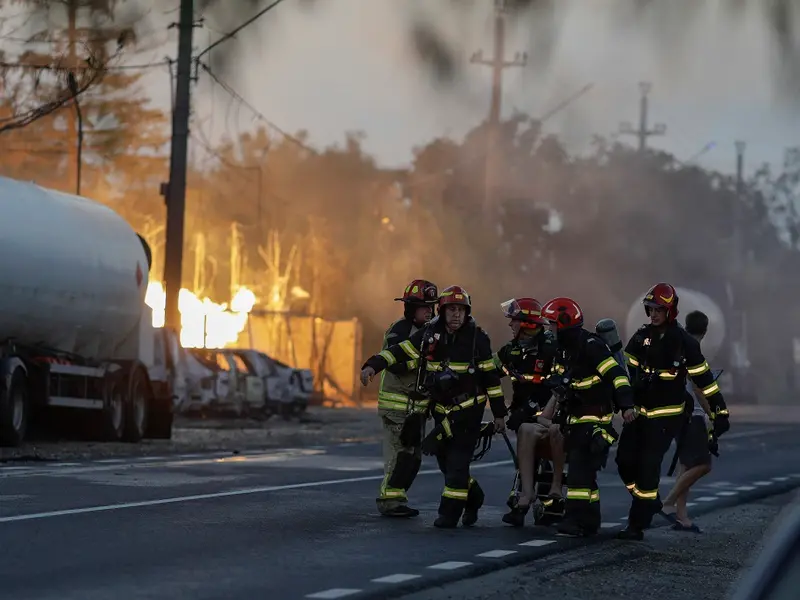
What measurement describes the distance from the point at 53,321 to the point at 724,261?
48.1m

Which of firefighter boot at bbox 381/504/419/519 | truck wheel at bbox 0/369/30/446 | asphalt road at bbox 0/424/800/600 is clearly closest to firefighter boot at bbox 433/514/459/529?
asphalt road at bbox 0/424/800/600

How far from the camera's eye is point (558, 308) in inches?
499

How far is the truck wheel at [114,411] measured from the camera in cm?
2719

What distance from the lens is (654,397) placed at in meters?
12.9

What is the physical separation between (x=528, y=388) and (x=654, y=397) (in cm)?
107

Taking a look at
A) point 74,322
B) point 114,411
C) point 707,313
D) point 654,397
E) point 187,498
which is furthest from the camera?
point 707,313

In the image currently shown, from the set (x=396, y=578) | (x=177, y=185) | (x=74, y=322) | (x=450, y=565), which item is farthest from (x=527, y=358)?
(x=177, y=185)

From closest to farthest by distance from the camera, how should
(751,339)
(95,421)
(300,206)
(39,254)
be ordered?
(39,254), (95,421), (751,339), (300,206)

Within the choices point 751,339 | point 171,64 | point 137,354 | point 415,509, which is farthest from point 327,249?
point 415,509

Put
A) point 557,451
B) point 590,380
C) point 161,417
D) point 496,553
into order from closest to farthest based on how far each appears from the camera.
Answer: point 496,553 < point 590,380 < point 557,451 < point 161,417

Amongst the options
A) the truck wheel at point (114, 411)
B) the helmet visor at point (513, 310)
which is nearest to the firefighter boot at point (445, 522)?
the helmet visor at point (513, 310)

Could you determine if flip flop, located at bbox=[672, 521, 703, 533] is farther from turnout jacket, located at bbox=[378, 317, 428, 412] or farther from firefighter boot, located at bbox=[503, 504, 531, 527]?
turnout jacket, located at bbox=[378, 317, 428, 412]

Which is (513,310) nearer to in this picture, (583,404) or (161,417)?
(583,404)

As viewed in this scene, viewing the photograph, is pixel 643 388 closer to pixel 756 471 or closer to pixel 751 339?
pixel 756 471
